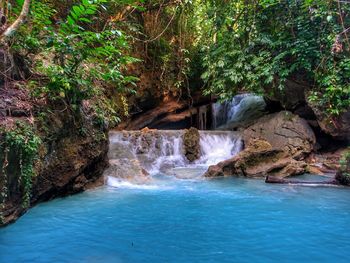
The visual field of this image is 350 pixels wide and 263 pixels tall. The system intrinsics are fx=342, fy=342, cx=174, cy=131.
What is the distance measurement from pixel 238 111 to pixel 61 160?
10.4 meters

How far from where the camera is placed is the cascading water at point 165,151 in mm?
9547

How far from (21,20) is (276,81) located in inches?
362

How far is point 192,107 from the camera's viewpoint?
15.3 meters

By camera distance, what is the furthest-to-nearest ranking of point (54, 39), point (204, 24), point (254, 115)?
point (254, 115) < point (204, 24) < point (54, 39)

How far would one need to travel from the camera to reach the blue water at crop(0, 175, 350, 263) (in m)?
3.68

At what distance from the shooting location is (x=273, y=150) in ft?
30.8

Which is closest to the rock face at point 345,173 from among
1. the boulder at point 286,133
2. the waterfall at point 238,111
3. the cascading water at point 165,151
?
the boulder at point 286,133

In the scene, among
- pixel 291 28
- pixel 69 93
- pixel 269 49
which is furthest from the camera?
pixel 269 49

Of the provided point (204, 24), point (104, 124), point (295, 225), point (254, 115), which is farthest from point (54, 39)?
point (254, 115)

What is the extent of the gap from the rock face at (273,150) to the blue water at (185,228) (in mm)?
1966

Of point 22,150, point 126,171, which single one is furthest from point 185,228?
point 126,171

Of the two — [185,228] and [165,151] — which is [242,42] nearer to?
[165,151]

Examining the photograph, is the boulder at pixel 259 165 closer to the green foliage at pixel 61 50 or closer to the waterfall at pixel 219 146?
the waterfall at pixel 219 146

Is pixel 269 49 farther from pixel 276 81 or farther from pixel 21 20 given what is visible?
pixel 21 20
